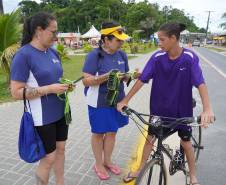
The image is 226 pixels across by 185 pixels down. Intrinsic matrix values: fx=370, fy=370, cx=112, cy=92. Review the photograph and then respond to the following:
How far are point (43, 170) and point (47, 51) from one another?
1.14m

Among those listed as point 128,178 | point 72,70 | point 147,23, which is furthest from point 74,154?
point 147,23

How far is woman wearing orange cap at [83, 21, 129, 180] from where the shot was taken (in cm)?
414

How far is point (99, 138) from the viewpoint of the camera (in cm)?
461

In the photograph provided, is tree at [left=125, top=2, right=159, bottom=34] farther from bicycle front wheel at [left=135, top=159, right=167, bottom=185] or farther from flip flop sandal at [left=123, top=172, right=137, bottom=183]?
bicycle front wheel at [left=135, top=159, right=167, bottom=185]

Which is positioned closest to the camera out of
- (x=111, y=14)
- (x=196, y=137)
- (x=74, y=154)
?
(x=196, y=137)

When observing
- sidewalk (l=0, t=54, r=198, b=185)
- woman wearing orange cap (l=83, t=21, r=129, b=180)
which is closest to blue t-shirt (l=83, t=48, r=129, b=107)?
woman wearing orange cap (l=83, t=21, r=129, b=180)

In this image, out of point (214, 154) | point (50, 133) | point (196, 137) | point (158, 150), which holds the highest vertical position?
point (50, 133)

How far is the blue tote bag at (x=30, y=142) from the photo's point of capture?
338 centimetres

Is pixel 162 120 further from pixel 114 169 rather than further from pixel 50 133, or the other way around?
pixel 114 169

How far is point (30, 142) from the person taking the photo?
11.1 ft

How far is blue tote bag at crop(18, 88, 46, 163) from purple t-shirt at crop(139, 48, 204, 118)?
1.24 metres

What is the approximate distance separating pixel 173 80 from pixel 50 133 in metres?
1.33

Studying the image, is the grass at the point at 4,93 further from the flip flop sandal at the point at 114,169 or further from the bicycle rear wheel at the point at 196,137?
the bicycle rear wheel at the point at 196,137

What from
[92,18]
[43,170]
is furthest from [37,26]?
[92,18]
